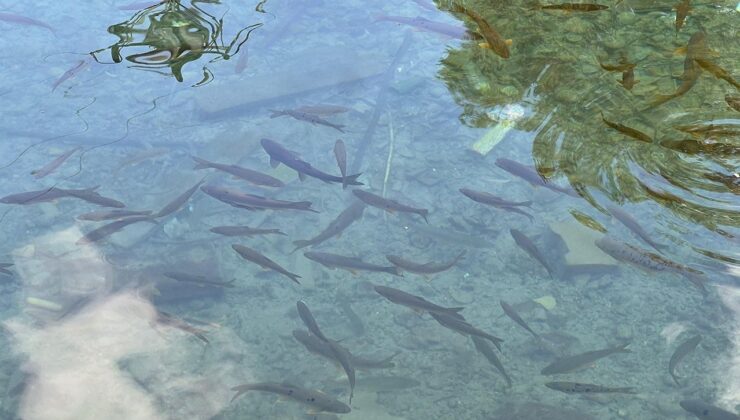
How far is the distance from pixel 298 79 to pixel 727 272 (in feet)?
14.3

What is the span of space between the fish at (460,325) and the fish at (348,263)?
51 cm

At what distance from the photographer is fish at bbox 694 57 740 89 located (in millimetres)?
5156

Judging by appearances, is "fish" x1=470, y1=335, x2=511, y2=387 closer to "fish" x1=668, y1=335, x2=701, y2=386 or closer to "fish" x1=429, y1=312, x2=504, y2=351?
"fish" x1=429, y1=312, x2=504, y2=351

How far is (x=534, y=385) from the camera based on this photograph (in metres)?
3.87

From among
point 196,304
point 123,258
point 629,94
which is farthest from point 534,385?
point 123,258

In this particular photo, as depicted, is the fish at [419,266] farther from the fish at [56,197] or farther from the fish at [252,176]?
the fish at [56,197]

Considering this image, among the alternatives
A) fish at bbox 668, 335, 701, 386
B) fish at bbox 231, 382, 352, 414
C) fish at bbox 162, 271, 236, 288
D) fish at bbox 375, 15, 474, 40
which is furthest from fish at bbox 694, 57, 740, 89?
fish at bbox 162, 271, 236, 288

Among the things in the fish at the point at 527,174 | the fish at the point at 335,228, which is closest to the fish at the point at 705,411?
the fish at the point at 527,174

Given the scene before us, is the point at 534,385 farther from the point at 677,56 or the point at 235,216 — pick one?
the point at 677,56

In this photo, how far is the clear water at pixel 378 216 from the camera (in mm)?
3893

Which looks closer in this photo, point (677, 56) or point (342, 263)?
point (342, 263)

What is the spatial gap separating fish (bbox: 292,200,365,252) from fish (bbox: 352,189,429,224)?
0.37 feet

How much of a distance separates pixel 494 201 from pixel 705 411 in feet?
6.18

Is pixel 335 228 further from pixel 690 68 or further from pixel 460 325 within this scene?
pixel 690 68
